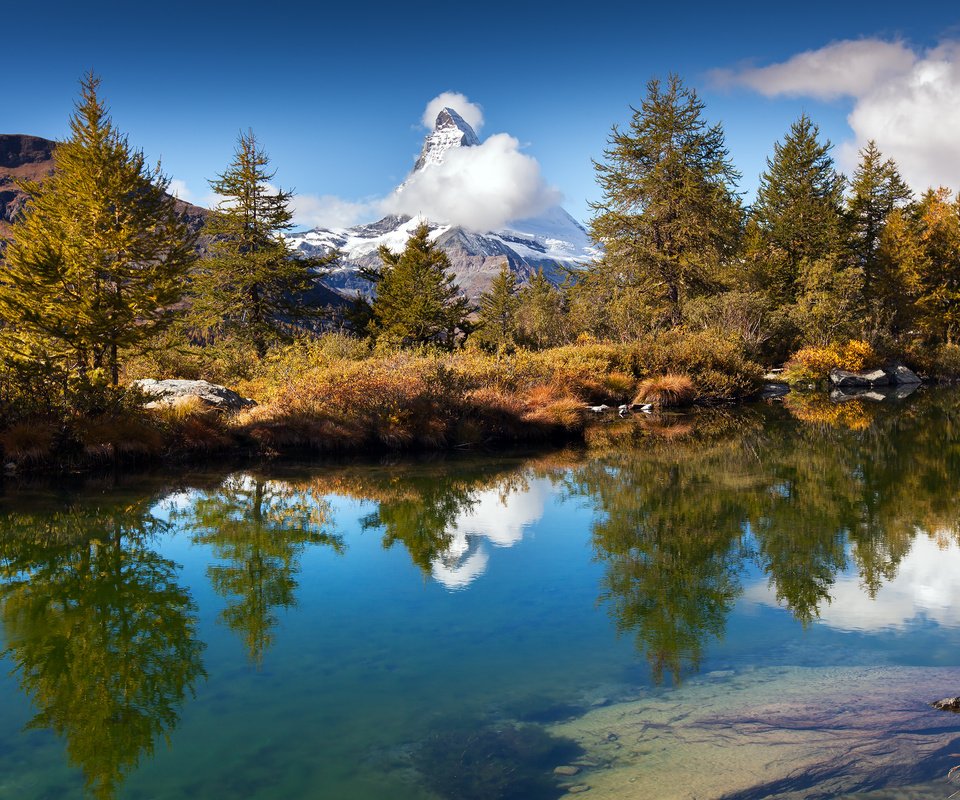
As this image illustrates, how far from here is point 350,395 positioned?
65.5 ft

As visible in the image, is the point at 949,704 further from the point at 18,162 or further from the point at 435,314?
the point at 18,162

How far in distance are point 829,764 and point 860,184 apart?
5410 cm

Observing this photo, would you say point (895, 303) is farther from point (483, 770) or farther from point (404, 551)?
point (483, 770)

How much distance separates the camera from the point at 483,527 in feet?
39.4

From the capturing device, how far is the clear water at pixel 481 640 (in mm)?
4875

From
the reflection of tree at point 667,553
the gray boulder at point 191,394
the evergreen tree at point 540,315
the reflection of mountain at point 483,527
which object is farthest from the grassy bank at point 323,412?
the evergreen tree at point 540,315

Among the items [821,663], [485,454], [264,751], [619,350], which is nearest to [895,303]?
[619,350]

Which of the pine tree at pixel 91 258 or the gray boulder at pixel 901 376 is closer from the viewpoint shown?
the pine tree at pixel 91 258

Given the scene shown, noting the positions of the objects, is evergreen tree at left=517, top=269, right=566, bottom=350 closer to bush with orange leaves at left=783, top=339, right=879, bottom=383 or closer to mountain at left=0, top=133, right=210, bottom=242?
bush with orange leaves at left=783, top=339, right=879, bottom=383

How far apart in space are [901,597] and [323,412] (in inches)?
576

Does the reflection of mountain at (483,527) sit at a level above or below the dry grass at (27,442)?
below

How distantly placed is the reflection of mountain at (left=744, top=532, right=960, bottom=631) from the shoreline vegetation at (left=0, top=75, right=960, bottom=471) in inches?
505

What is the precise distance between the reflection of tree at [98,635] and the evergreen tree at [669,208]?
99.7 feet

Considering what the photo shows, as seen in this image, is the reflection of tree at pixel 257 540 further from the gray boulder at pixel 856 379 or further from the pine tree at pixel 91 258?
the gray boulder at pixel 856 379
